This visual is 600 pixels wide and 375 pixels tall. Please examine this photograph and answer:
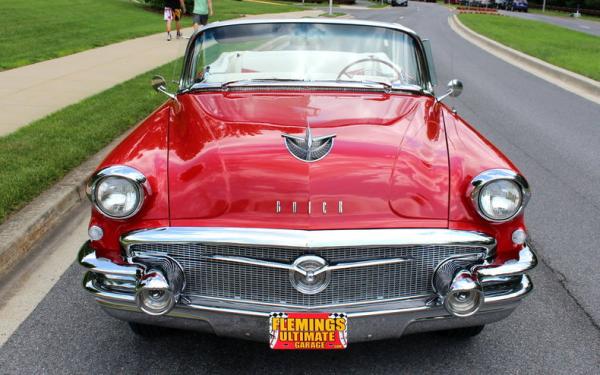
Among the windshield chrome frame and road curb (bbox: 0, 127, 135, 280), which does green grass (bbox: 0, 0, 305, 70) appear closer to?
road curb (bbox: 0, 127, 135, 280)

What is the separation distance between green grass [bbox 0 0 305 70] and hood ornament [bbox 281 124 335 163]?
34.2 ft

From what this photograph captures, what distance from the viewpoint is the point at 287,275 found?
2561mm

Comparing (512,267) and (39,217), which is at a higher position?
(512,267)

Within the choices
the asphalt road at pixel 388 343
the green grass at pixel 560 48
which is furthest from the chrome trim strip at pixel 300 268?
the green grass at pixel 560 48

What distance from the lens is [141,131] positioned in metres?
3.31

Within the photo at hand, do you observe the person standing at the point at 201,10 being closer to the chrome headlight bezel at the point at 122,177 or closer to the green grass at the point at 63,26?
the green grass at the point at 63,26

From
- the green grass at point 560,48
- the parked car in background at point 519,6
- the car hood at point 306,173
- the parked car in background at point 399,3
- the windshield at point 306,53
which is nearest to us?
the car hood at point 306,173

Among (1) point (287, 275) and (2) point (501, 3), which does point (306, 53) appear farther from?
(2) point (501, 3)

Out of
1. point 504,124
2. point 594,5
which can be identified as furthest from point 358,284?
point 594,5

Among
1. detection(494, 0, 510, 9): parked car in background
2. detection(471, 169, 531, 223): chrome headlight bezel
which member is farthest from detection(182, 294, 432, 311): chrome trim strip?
detection(494, 0, 510, 9): parked car in background

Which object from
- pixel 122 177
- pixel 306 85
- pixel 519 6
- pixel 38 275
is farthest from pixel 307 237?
pixel 519 6

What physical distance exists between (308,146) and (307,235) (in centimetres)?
48

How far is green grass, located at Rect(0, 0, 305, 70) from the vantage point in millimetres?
14102

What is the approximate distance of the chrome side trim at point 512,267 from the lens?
265cm
